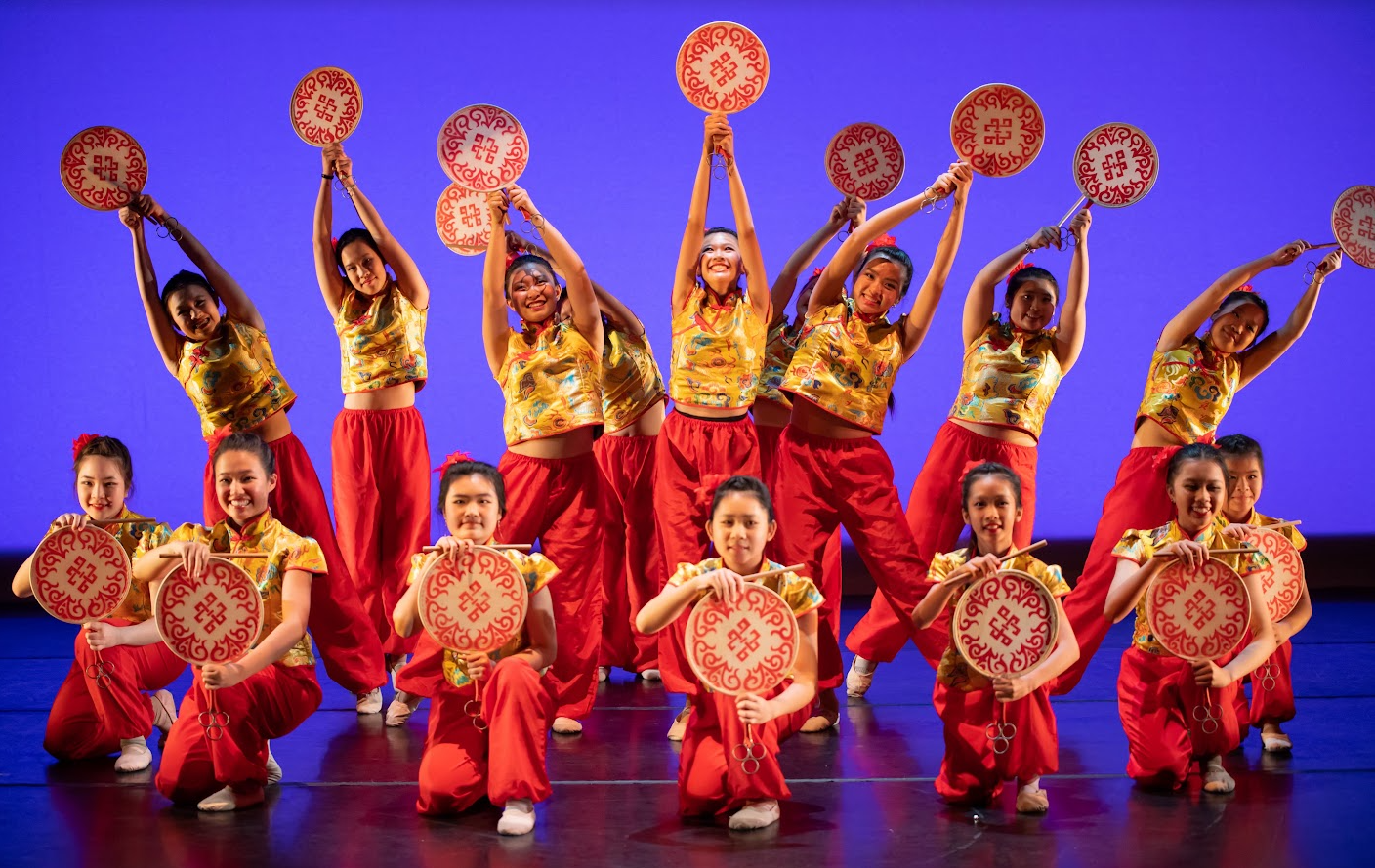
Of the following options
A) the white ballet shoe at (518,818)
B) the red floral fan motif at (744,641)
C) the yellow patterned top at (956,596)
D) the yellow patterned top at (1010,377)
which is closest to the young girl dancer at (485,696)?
the white ballet shoe at (518,818)

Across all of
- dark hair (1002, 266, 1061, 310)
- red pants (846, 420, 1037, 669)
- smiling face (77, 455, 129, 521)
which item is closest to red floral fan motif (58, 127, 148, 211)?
smiling face (77, 455, 129, 521)

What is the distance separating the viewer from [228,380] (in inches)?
167

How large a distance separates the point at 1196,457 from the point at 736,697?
4.30 ft

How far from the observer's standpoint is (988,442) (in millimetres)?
4320

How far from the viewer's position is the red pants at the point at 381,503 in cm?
448

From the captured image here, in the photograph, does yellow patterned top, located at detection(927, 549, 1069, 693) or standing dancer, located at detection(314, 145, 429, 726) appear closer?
yellow patterned top, located at detection(927, 549, 1069, 693)

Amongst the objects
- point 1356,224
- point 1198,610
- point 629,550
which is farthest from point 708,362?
point 1356,224

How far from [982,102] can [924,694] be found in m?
1.87

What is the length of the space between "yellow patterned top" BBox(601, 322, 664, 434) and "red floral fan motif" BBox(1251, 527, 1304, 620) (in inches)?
76.9

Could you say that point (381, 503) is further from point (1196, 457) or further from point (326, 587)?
point (1196, 457)

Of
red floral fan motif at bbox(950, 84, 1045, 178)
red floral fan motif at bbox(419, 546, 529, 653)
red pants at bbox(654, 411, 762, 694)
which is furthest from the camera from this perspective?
red floral fan motif at bbox(950, 84, 1045, 178)

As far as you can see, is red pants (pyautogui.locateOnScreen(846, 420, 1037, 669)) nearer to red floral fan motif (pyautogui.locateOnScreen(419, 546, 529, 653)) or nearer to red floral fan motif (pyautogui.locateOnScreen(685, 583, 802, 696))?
red floral fan motif (pyautogui.locateOnScreen(685, 583, 802, 696))

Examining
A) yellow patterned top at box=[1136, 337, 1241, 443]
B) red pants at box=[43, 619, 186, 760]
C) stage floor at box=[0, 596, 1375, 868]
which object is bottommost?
stage floor at box=[0, 596, 1375, 868]

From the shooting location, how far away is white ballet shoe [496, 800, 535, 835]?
2.99 meters
